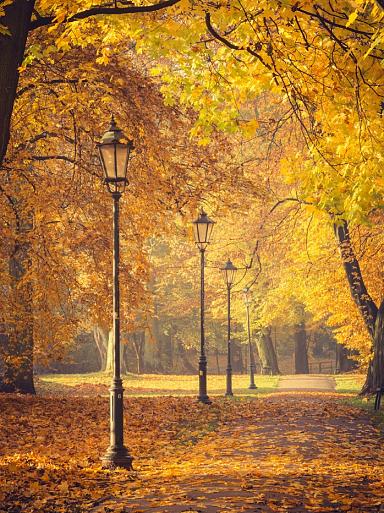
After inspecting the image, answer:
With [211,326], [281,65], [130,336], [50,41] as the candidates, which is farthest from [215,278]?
[281,65]

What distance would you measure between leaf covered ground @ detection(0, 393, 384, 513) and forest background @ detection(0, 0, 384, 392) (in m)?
1.91

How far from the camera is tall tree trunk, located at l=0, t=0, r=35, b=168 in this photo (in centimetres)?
814

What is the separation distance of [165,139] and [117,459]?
27.0ft

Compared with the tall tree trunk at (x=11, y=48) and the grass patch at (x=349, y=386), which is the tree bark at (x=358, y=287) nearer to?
the grass patch at (x=349, y=386)

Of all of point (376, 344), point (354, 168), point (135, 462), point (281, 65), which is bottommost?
point (135, 462)

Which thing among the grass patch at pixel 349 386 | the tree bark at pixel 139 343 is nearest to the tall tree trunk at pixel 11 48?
the grass patch at pixel 349 386

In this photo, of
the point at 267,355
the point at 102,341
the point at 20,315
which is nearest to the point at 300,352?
the point at 267,355

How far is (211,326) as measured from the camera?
192 feet

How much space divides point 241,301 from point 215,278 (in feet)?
6.78

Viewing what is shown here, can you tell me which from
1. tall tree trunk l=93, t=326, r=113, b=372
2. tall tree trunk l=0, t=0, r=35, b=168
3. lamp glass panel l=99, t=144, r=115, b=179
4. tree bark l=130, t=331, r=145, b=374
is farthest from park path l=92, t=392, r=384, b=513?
tree bark l=130, t=331, r=145, b=374

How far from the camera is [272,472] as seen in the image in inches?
388

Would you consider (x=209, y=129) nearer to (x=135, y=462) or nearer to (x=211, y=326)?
(x=135, y=462)

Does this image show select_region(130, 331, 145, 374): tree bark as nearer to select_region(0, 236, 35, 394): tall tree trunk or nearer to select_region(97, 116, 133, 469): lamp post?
select_region(0, 236, 35, 394): tall tree trunk

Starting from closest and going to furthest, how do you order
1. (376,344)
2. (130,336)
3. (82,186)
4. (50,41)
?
1. (50,41)
2. (82,186)
3. (376,344)
4. (130,336)
